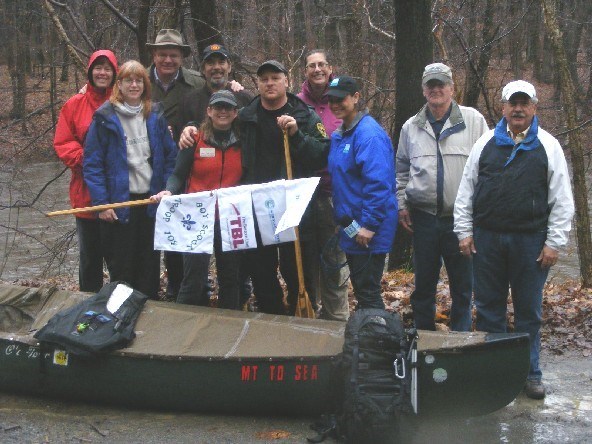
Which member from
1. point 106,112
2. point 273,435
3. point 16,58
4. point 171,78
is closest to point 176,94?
point 171,78

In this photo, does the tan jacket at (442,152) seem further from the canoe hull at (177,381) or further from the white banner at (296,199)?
the canoe hull at (177,381)

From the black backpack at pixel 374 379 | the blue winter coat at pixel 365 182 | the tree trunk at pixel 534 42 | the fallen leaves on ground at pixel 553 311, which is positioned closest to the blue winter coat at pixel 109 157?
the blue winter coat at pixel 365 182

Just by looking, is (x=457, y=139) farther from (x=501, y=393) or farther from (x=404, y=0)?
(x=404, y=0)

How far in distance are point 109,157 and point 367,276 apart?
2189mm

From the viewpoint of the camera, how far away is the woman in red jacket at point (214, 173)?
6.12 m

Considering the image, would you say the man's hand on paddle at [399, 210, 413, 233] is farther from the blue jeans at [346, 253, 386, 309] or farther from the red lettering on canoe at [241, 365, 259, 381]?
the red lettering on canoe at [241, 365, 259, 381]

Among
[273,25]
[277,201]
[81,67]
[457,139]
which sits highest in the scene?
[273,25]

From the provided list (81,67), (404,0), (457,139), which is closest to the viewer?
(457,139)

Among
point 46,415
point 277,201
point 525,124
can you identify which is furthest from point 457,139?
point 46,415

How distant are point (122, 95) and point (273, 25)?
11175 millimetres

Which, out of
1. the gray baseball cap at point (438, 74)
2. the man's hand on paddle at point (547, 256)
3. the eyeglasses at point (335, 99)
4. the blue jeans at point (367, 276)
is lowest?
the blue jeans at point (367, 276)

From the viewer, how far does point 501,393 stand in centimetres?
512

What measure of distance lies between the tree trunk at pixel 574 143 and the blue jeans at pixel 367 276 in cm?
445

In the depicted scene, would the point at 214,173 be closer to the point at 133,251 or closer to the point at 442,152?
the point at 133,251
